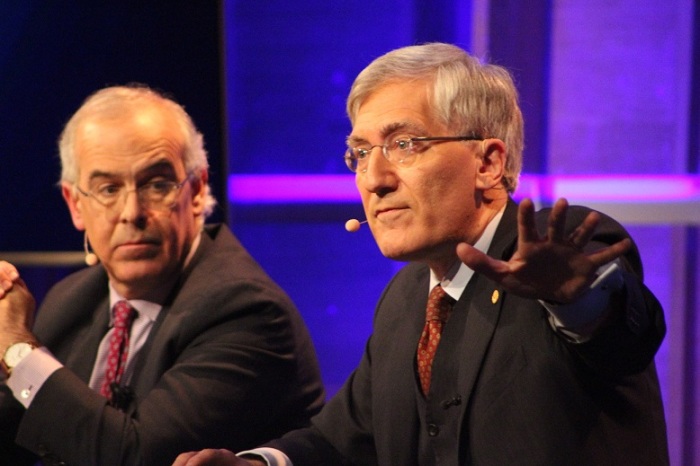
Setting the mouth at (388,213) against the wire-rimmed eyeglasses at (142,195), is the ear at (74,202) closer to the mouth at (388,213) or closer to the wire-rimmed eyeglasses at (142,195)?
the wire-rimmed eyeglasses at (142,195)

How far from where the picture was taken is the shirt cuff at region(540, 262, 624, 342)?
4.72ft

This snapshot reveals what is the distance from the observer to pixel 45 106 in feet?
11.7

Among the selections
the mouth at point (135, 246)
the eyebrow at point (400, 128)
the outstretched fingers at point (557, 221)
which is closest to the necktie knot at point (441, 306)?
the eyebrow at point (400, 128)

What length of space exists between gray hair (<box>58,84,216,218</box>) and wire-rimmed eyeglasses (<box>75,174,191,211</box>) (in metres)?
0.12

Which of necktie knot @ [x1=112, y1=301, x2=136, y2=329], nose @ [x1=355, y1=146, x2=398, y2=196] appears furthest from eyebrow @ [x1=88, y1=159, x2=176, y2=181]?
nose @ [x1=355, y1=146, x2=398, y2=196]

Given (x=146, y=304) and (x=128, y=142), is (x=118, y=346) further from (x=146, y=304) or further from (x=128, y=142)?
(x=128, y=142)

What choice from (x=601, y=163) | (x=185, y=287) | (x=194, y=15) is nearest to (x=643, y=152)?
(x=601, y=163)

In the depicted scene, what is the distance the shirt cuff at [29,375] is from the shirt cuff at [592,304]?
4.68 feet

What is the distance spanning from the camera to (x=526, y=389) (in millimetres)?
1677

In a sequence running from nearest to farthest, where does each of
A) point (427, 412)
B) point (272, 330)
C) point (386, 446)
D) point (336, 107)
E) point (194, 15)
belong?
1. point (427, 412)
2. point (386, 446)
3. point (272, 330)
4. point (194, 15)
5. point (336, 107)

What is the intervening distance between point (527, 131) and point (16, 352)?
2306 mm

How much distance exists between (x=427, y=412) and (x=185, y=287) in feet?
3.24

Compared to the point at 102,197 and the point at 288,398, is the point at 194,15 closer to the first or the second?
the point at 102,197

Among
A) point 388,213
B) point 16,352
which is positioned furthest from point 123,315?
point 388,213
